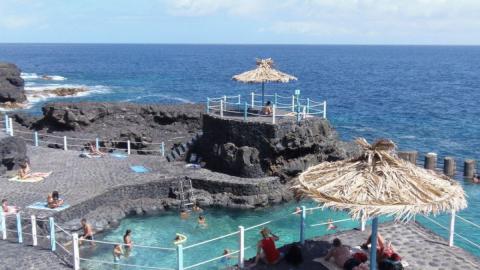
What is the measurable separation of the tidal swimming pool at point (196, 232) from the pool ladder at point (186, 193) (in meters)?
0.57

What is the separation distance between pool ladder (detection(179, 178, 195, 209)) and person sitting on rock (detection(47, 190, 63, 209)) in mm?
6089

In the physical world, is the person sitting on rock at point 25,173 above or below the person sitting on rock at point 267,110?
below

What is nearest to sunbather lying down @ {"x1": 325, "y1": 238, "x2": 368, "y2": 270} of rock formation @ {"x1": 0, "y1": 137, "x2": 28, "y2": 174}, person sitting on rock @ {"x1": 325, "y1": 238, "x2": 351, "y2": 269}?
person sitting on rock @ {"x1": 325, "y1": 238, "x2": 351, "y2": 269}

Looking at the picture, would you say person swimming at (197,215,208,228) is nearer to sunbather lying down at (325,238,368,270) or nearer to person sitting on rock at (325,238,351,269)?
sunbather lying down at (325,238,368,270)

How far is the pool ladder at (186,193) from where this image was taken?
76.5 ft

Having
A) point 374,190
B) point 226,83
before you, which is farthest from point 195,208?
point 226,83

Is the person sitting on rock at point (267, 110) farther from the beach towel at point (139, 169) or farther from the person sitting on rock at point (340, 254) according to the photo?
the person sitting on rock at point (340, 254)

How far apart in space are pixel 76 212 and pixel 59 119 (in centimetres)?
1912

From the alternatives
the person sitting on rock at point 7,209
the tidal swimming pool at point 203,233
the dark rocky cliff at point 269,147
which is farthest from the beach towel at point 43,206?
the dark rocky cliff at point 269,147

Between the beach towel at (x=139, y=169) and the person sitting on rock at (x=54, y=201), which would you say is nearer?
the person sitting on rock at (x=54, y=201)

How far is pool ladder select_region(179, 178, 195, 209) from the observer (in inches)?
918

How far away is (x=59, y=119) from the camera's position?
121 ft

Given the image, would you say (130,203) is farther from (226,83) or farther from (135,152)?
(226,83)

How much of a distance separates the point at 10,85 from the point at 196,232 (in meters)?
47.7
